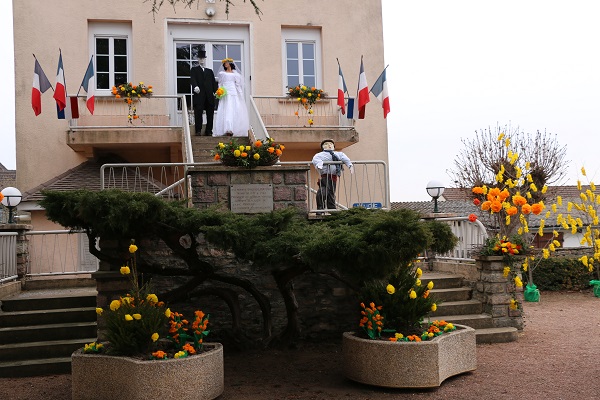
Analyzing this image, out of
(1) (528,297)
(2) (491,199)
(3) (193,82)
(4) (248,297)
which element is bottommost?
(1) (528,297)

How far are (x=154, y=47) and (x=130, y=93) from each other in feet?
4.68

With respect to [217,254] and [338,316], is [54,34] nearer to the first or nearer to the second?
[217,254]

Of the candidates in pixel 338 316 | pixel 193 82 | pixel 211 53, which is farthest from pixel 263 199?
pixel 211 53

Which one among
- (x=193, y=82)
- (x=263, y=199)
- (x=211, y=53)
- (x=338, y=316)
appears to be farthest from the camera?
(x=211, y=53)

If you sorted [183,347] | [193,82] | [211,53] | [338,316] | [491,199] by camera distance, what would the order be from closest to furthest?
[183,347], [338,316], [491,199], [193,82], [211,53]

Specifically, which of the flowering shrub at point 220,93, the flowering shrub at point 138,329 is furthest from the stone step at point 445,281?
the flowering shrub at point 220,93

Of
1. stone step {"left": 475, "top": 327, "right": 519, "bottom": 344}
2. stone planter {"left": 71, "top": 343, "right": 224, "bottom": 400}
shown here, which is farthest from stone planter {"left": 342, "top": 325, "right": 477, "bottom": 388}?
stone step {"left": 475, "top": 327, "right": 519, "bottom": 344}

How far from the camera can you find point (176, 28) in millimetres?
15258

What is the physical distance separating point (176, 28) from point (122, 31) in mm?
1235

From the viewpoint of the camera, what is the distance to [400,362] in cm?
696

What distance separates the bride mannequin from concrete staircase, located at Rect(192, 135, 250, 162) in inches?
14.2

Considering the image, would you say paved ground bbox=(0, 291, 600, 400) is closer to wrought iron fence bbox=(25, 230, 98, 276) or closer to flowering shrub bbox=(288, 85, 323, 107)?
wrought iron fence bbox=(25, 230, 98, 276)

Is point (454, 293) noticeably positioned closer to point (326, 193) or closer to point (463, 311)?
point (463, 311)

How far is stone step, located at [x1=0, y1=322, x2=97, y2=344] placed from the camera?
904cm
